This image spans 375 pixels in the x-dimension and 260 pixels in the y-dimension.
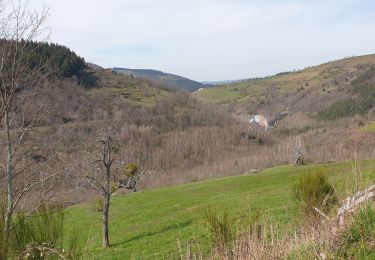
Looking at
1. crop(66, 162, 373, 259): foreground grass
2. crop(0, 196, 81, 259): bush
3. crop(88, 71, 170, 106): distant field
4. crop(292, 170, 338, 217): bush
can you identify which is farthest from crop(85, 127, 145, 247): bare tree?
crop(88, 71, 170, 106): distant field

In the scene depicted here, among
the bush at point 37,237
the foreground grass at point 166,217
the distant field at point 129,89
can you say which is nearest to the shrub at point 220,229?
the bush at point 37,237

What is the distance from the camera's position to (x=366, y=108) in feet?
442

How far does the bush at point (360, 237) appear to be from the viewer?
478cm

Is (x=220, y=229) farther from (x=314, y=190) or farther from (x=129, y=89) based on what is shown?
(x=129, y=89)

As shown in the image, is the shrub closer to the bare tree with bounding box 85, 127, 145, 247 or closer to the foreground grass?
the foreground grass

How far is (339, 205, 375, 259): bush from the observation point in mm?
4784

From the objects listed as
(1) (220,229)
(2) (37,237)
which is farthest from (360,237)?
(2) (37,237)

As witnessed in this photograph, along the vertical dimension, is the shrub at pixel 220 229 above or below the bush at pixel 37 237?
below

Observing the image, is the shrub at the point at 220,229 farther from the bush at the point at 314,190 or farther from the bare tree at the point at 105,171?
the bare tree at the point at 105,171

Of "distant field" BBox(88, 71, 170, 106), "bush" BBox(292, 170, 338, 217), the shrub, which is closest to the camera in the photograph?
the shrub

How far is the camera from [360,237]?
17.0 feet

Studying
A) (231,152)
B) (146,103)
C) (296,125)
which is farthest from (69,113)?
(296,125)

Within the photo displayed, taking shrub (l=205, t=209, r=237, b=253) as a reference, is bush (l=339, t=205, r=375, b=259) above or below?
above

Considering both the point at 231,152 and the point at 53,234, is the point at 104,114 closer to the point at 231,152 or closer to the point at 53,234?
the point at 231,152
